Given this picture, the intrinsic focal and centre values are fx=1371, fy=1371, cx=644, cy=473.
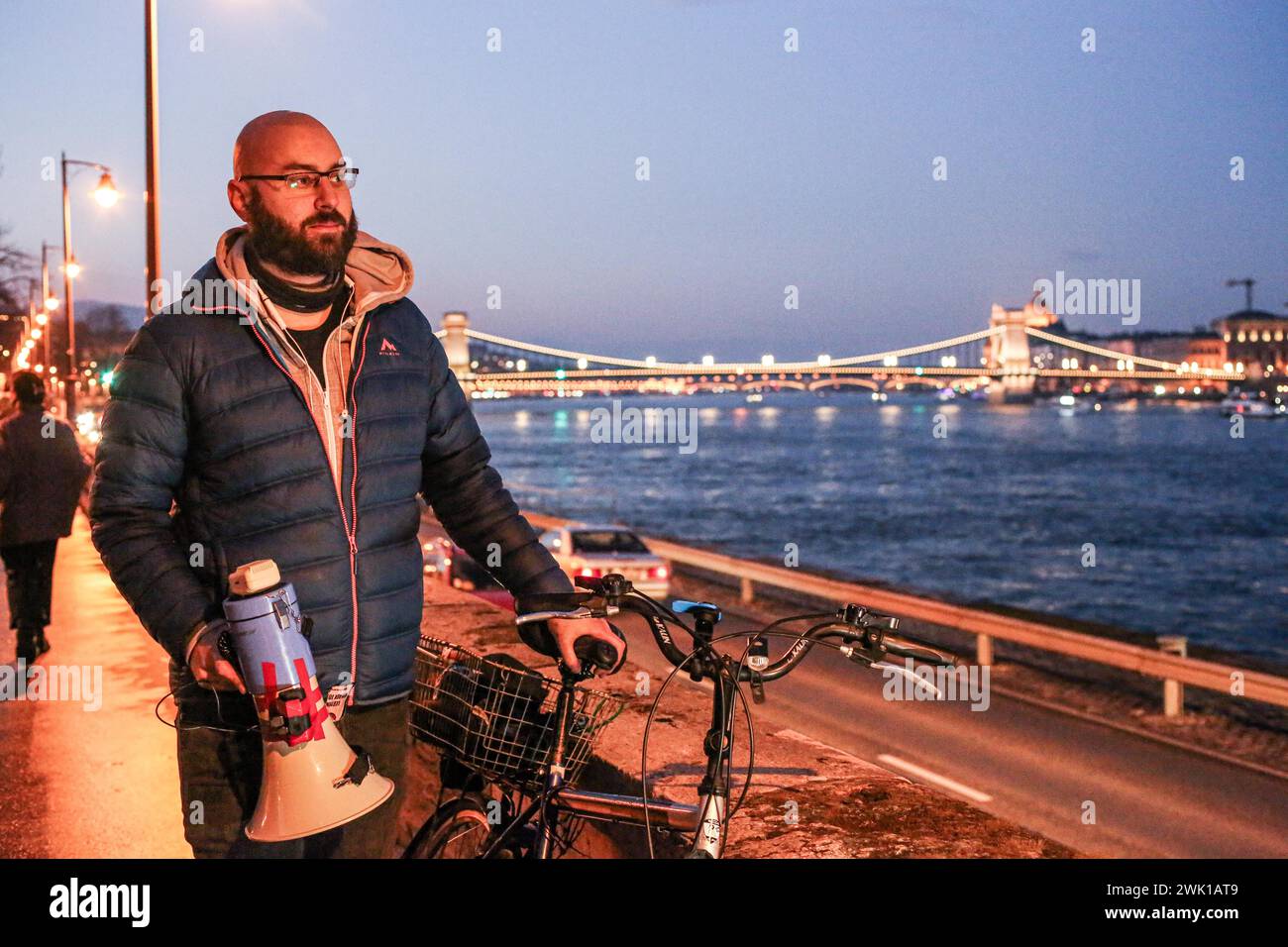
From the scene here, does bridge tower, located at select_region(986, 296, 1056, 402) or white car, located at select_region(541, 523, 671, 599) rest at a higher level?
bridge tower, located at select_region(986, 296, 1056, 402)

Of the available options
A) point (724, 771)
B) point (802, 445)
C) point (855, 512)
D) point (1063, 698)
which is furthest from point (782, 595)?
point (802, 445)

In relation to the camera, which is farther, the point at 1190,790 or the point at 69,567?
the point at 69,567

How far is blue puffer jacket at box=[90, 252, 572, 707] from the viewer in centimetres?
243

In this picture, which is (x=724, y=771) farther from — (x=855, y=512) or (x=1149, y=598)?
(x=855, y=512)

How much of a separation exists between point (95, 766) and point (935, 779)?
17.2 feet

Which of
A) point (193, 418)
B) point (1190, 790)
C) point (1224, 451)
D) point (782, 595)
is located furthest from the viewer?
point (1224, 451)

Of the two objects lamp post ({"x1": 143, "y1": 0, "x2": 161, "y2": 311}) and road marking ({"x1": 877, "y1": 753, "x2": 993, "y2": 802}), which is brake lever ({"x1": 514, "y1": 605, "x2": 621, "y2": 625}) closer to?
road marking ({"x1": 877, "y1": 753, "x2": 993, "y2": 802})

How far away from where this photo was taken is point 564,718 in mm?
2914

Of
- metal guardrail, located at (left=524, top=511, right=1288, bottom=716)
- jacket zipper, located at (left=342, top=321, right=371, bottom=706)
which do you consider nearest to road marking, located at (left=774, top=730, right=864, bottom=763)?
jacket zipper, located at (left=342, top=321, right=371, bottom=706)

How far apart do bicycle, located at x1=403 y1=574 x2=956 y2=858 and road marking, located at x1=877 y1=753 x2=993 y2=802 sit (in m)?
5.64

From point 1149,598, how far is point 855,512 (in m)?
25.5

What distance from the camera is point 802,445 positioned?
128125 mm

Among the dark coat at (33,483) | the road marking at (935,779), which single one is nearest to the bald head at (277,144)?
A: the dark coat at (33,483)
